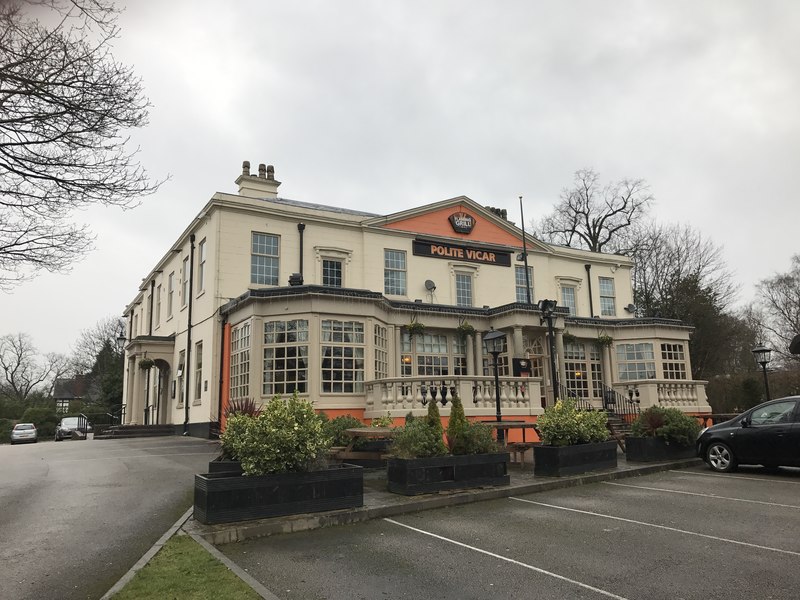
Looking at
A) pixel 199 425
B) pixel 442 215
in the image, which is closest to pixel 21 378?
pixel 199 425

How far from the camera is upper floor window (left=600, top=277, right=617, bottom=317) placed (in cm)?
2808

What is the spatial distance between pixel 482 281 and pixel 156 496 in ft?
58.5

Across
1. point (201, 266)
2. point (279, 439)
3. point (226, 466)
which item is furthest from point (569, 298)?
point (279, 439)

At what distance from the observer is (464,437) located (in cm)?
917

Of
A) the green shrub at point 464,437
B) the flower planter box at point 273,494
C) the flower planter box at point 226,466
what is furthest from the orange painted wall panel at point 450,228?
the flower planter box at point 273,494

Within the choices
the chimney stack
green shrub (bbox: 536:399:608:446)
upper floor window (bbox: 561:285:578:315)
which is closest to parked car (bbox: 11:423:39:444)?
the chimney stack

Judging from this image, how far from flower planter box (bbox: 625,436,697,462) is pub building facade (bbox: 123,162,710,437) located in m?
4.01

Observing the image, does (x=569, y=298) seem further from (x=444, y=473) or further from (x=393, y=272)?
(x=444, y=473)

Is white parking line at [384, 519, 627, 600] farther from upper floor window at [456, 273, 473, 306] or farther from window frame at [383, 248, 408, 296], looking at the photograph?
upper floor window at [456, 273, 473, 306]

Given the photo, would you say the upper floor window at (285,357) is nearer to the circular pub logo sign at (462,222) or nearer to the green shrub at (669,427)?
the green shrub at (669,427)

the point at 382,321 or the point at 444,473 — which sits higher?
the point at 382,321

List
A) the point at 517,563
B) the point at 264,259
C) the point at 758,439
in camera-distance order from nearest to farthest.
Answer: the point at 517,563 < the point at 758,439 < the point at 264,259

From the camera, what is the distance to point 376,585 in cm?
482

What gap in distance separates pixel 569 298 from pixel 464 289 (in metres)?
6.13
